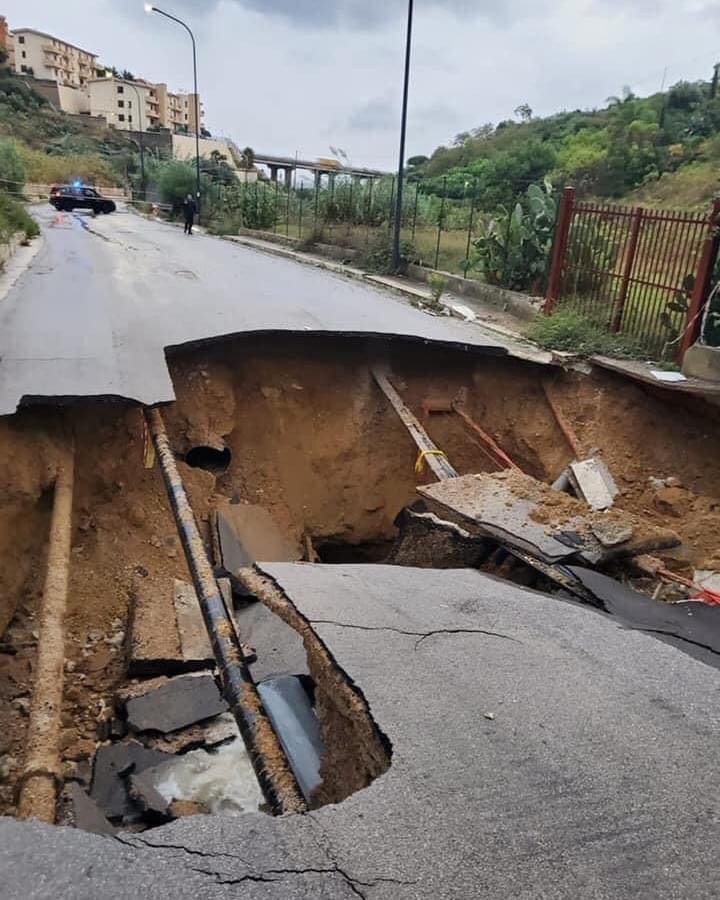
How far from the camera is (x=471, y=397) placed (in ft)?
27.8

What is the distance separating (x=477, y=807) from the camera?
195 centimetres

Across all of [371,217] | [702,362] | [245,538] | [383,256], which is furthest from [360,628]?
[371,217]

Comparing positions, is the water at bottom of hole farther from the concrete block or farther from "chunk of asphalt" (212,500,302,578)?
the concrete block

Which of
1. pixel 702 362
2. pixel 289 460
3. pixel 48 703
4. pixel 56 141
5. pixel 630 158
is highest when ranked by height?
pixel 56 141

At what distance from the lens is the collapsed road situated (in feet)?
6.11

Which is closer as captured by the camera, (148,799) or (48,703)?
(48,703)

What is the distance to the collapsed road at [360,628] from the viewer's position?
1.86 m

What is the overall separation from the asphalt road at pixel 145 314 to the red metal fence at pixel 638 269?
1663mm

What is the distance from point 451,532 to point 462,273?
35.4ft

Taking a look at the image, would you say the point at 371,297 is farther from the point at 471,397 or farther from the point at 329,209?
the point at 329,209

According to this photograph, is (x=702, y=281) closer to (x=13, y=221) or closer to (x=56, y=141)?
(x=13, y=221)

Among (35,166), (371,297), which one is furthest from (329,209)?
(35,166)

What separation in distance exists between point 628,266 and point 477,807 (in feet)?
27.2

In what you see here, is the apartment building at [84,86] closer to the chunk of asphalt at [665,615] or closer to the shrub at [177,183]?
the shrub at [177,183]
